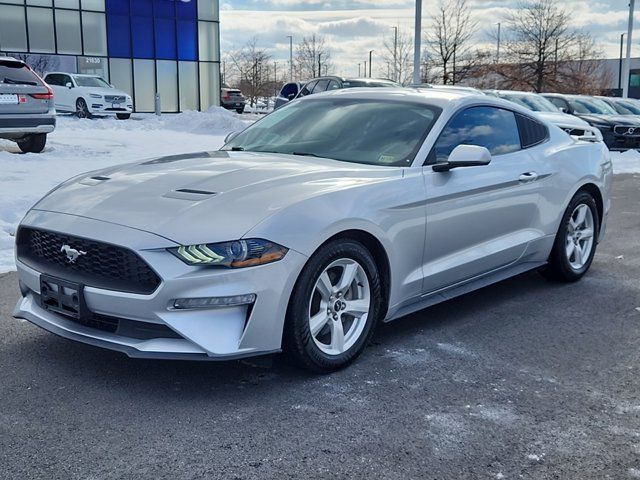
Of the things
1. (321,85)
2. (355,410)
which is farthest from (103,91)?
(355,410)

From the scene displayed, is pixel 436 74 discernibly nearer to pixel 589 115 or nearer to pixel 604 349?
Answer: pixel 589 115

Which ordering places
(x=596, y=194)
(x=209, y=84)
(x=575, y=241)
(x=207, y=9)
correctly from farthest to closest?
1. (x=209, y=84)
2. (x=207, y=9)
3. (x=596, y=194)
4. (x=575, y=241)

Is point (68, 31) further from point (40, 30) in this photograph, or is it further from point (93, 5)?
point (93, 5)

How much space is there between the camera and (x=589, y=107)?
20.9 metres

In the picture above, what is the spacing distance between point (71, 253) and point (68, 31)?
31876mm

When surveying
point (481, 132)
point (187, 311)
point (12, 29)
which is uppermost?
point (12, 29)

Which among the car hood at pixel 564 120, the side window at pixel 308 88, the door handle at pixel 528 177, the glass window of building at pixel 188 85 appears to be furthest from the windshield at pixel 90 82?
the door handle at pixel 528 177

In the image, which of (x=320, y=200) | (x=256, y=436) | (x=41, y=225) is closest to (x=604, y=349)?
(x=320, y=200)

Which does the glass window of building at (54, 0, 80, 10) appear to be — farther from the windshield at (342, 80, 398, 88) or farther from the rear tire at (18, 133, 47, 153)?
the rear tire at (18, 133, 47, 153)

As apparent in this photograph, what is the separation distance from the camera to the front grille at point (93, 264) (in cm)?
342

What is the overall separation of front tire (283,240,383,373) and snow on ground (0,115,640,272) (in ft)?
11.2

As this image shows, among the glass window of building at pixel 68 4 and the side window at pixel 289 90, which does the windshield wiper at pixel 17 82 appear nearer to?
the side window at pixel 289 90

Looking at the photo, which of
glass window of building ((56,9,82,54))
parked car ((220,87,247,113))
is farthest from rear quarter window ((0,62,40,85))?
parked car ((220,87,247,113))

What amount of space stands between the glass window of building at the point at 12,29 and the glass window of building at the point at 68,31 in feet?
4.94
